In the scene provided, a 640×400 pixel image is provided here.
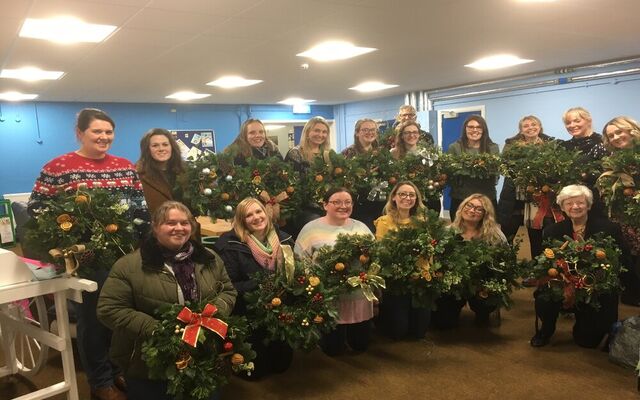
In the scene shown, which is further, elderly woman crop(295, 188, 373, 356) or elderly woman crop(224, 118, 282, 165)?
elderly woman crop(224, 118, 282, 165)

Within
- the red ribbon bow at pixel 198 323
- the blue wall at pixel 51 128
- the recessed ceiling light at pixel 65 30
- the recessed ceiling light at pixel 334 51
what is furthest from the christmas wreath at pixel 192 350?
the blue wall at pixel 51 128

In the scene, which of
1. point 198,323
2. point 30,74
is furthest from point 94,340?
point 30,74

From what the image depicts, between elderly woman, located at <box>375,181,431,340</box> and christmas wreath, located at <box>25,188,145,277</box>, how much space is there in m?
1.71

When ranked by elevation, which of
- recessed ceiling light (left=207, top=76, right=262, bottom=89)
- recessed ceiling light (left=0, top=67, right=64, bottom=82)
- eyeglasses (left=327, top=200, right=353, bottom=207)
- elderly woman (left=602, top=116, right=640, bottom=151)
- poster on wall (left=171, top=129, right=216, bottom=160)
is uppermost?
recessed ceiling light (left=0, top=67, right=64, bottom=82)

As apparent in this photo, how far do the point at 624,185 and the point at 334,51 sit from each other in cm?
333

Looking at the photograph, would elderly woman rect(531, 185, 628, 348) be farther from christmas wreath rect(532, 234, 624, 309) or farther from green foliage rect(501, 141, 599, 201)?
green foliage rect(501, 141, 599, 201)

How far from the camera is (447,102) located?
31.2 feet

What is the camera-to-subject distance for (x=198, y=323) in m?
2.27

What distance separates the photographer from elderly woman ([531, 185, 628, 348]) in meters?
3.17

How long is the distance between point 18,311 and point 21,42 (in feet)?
8.52

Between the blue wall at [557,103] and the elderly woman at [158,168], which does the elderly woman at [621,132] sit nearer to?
the elderly woman at [158,168]

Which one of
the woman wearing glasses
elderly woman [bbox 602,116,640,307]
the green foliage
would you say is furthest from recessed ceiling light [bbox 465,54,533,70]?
elderly woman [bbox 602,116,640,307]

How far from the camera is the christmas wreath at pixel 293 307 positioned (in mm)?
2684

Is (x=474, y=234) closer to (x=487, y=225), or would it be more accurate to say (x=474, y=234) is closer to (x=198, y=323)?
(x=487, y=225)
